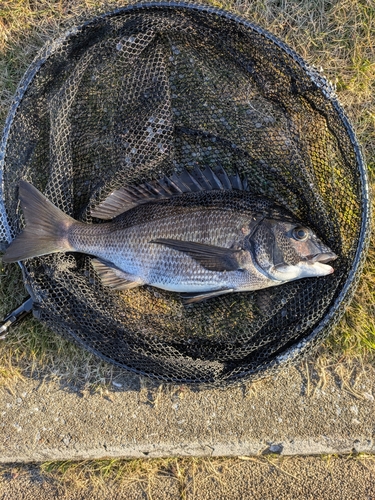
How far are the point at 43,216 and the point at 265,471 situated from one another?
211 centimetres

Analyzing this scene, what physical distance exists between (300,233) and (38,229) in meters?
1.45

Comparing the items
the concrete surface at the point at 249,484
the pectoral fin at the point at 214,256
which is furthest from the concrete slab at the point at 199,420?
the pectoral fin at the point at 214,256

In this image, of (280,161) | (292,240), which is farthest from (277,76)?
(292,240)

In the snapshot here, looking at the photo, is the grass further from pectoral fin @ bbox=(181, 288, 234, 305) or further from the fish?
pectoral fin @ bbox=(181, 288, 234, 305)

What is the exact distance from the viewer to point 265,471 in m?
2.65

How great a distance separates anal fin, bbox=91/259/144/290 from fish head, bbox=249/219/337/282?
711mm

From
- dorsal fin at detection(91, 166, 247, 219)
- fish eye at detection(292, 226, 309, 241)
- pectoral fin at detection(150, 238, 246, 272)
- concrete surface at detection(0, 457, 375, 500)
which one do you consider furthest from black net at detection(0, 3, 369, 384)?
concrete surface at detection(0, 457, 375, 500)

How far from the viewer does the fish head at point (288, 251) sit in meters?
2.22

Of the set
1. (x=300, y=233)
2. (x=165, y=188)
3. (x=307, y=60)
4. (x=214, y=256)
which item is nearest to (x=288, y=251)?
(x=300, y=233)

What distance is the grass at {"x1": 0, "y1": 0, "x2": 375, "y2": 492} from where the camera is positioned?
266 cm

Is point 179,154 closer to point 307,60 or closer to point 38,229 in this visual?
point 38,229

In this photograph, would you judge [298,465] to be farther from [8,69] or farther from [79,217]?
[8,69]

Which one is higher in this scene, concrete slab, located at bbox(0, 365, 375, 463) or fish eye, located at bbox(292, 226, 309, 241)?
fish eye, located at bbox(292, 226, 309, 241)

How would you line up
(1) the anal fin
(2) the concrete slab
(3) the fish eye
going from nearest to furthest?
1. (3) the fish eye
2. (1) the anal fin
3. (2) the concrete slab
